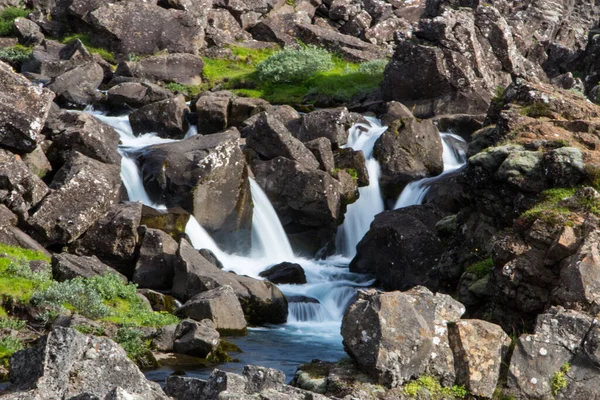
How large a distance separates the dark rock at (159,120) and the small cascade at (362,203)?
8330mm

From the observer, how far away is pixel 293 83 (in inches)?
2061

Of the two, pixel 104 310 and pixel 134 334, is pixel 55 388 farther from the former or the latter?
pixel 104 310

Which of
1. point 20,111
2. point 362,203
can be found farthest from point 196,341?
point 362,203

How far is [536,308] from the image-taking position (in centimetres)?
1912

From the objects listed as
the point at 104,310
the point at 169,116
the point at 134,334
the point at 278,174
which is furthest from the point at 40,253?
the point at 169,116

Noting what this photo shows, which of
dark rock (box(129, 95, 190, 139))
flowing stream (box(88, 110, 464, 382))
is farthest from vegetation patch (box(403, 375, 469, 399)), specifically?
dark rock (box(129, 95, 190, 139))

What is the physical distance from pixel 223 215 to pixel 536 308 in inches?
630

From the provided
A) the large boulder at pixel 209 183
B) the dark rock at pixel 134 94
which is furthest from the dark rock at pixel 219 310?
the dark rock at pixel 134 94

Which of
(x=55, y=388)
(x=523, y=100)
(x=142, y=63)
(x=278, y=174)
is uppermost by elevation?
(x=142, y=63)

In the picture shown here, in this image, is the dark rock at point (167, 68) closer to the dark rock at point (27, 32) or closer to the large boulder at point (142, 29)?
the large boulder at point (142, 29)

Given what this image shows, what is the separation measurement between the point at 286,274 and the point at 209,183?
4749mm

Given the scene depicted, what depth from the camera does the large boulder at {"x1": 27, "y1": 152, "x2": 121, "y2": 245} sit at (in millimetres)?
27953

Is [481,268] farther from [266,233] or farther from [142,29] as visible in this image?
[142,29]

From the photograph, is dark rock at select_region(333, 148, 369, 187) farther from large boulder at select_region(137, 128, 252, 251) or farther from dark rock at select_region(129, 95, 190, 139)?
dark rock at select_region(129, 95, 190, 139)
